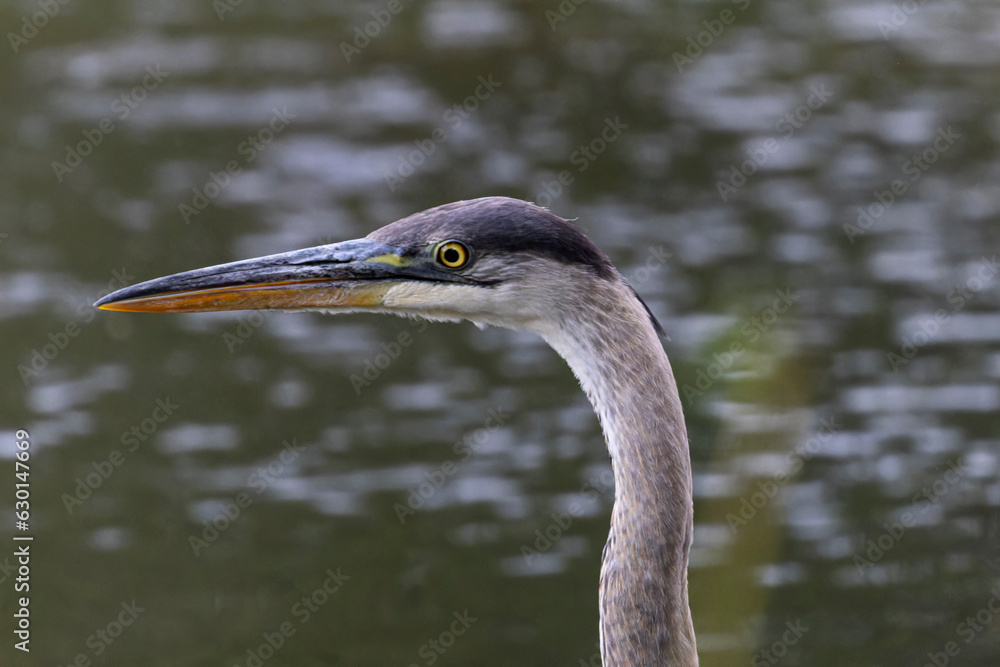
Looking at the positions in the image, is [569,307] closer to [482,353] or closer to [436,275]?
[436,275]

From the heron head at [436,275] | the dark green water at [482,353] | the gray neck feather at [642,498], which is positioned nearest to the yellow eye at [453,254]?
the heron head at [436,275]

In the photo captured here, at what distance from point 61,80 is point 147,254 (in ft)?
8.30

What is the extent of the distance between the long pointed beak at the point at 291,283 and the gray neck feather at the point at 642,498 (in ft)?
2.14

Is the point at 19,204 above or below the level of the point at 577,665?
above

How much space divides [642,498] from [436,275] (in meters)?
0.86

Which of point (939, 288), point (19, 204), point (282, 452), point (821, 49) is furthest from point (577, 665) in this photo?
point (821, 49)

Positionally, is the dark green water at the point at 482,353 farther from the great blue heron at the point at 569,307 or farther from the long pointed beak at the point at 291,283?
the long pointed beak at the point at 291,283

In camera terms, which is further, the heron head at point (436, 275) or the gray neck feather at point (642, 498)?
the heron head at point (436, 275)

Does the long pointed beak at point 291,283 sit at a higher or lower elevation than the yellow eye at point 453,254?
lower

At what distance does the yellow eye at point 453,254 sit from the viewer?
11.5 ft

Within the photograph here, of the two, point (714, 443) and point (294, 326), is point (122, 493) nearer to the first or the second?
point (294, 326)

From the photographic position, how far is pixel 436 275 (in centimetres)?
354

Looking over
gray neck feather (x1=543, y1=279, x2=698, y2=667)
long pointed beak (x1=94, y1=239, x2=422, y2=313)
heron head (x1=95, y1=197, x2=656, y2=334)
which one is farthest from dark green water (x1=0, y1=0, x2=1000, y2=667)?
long pointed beak (x1=94, y1=239, x2=422, y2=313)

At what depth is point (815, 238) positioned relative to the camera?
319 inches
